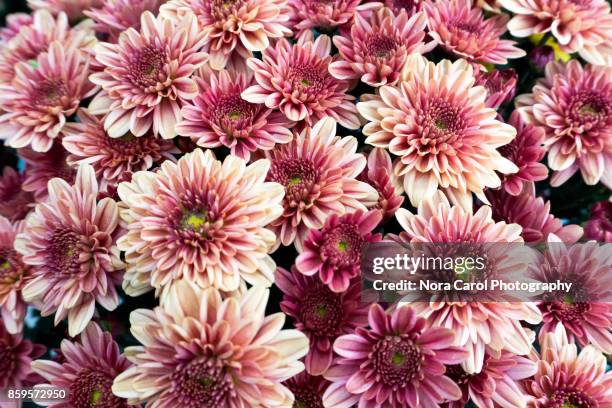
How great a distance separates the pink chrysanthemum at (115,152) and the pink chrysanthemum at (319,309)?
336mm

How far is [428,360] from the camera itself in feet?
2.74

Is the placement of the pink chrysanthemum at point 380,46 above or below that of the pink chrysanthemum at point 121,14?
below

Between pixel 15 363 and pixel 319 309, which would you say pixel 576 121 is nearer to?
pixel 319 309

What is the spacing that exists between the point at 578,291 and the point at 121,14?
3.42 feet

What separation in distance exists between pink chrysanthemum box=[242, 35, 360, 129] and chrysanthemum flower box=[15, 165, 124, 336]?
32cm

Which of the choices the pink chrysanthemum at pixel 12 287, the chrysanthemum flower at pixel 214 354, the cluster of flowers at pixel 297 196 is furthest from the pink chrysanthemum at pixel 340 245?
the pink chrysanthemum at pixel 12 287

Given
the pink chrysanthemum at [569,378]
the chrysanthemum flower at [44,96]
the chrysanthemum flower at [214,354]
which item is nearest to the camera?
the chrysanthemum flower at [214,354]

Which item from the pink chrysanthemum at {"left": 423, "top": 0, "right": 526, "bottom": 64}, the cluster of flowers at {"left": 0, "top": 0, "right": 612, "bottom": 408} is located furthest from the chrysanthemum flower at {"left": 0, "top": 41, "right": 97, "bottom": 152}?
the pink chrysanthemum at {"left": 423, "top": 0, "right": 526, "bottom": 64}

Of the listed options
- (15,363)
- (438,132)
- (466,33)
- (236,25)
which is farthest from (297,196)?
(15,363)

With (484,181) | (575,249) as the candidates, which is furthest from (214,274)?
(575,249)

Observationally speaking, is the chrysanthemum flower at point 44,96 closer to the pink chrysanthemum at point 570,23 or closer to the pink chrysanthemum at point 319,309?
the pink chrysanthemum at point 319,309

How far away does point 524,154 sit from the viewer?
3.42 ft

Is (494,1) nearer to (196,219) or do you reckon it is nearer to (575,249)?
(575,249)

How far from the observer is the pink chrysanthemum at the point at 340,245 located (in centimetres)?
87
